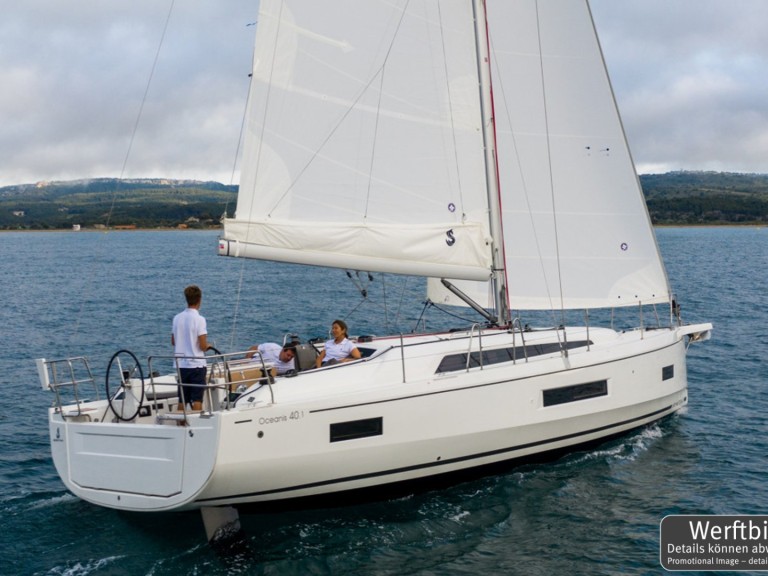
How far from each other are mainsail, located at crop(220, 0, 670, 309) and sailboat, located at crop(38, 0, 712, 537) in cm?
3

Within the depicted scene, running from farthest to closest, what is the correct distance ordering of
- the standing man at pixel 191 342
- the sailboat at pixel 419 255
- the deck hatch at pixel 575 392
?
the deck hatch at pixel 575 392, the standing man at pixel 191 342, the sailboat at pixel 419 255

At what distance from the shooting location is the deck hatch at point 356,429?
1105cm

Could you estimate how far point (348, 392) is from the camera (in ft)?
37.1

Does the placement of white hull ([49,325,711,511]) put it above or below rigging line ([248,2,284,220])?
below

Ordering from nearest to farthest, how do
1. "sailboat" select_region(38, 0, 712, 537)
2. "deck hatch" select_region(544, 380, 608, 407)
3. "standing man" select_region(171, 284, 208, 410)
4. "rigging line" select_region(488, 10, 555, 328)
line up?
1. "sailboat" select_region(38, 0, 712, 537)
2. "standing man" select_region(171, 284, 208, 410)
3. "deck hatch" select_region(544, 380, 608, 407)
4. "rigging line" select_region(488, 10, 555, 328)

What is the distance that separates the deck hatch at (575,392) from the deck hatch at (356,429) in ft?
10.3

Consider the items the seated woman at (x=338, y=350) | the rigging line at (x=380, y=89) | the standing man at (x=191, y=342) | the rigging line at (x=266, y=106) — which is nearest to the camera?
the standing man at (x=191, y=342)

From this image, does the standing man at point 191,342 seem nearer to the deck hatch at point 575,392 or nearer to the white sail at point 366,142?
the white sail at point 366,142

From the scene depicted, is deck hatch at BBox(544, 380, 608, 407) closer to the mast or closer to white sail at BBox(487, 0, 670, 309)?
white sail at BBox(487, 0, 670, 309)

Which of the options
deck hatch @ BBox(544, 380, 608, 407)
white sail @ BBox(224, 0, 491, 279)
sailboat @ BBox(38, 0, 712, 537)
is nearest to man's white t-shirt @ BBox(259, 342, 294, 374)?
sailboat @ BBox(38, 0, 712, 537)

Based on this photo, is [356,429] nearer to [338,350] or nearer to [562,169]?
[338,350]

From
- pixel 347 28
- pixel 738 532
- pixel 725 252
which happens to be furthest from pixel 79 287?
pixel 725 252

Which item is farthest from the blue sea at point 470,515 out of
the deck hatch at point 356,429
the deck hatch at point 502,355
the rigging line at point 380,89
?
the deck hatch at point 502,355

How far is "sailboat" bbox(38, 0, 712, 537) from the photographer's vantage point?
10.7 meters
